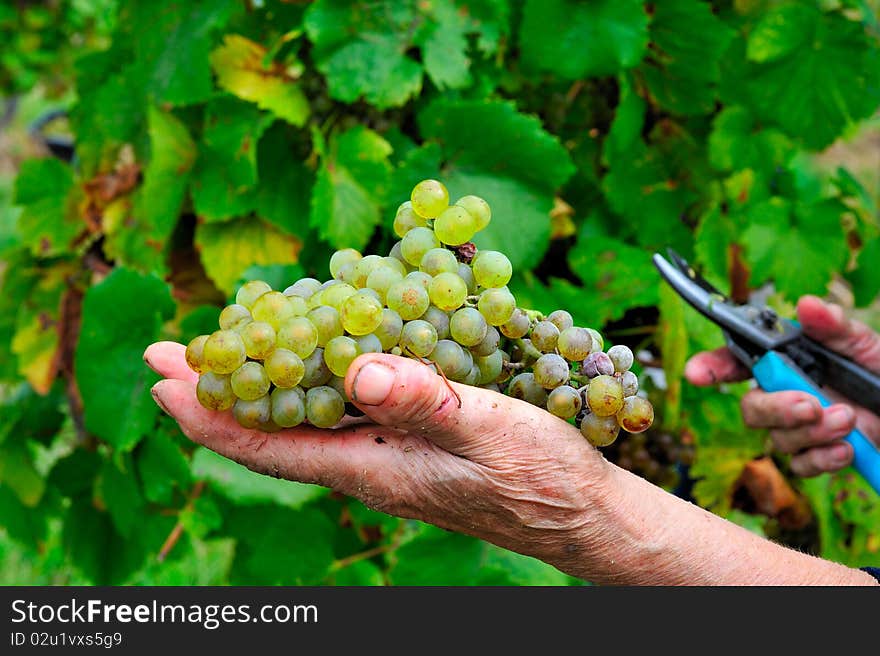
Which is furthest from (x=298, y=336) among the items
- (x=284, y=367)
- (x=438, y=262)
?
(x=438, y=262)

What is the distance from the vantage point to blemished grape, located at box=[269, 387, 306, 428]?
2.32ft

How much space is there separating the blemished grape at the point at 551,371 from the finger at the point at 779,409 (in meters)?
0.55

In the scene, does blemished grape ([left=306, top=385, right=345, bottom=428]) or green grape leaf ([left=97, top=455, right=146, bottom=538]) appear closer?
blemished grape ([left=306, top=385, right=345, bottom=428])

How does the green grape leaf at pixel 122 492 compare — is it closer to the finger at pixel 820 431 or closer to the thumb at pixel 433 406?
the thumb at pixel 433 406

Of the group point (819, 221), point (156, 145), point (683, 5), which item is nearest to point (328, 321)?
point (156, 145)

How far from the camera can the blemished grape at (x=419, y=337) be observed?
703 mm

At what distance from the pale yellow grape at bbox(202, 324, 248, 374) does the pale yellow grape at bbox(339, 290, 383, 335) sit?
0.27ft

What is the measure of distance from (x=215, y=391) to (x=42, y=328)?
2.89ft

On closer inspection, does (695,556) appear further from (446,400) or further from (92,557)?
(92,557)

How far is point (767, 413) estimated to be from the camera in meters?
1.24

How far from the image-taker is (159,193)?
1326 mm

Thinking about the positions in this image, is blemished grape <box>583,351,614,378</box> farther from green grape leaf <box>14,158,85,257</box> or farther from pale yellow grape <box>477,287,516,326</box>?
green grape leaf <box>14,158,85,257</box>

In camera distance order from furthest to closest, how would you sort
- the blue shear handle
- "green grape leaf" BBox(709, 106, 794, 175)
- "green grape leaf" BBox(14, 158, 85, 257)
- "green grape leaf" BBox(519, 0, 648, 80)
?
1. "green grape leaf" BBox(14, 158, 85, 257)
2. "green grape leaf" BBox(709, 106, 794, 175)
3. "green grape leaf" BBox(519, 0, 648, 80)
4. the blue shear handle

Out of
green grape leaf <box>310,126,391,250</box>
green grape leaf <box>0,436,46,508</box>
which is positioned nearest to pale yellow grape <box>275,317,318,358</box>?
green grape leaf <box>310,126,391,250</box>
